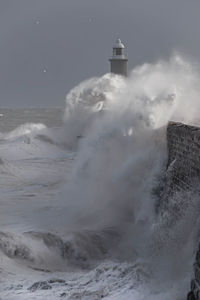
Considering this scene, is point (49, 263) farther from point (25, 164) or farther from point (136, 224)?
point (25, 164)

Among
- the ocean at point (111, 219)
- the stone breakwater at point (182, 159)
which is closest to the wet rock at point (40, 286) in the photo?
the ocean at point (111, 219)

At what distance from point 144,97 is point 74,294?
795 centimetres

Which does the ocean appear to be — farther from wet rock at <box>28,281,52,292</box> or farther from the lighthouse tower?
the lighthouse tower

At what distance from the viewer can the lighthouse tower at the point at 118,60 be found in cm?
3341

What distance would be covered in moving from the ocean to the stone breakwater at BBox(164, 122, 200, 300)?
33cm

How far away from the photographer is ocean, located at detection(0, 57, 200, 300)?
8758 mm

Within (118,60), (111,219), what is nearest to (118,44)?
(118,60)

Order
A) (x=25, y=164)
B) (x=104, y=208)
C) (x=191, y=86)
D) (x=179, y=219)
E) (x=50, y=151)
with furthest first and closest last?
(x=50, y=151)
(x=25, y=164)
(x=191, y=86)
(x=104, y=208)
(x=179, y=219)

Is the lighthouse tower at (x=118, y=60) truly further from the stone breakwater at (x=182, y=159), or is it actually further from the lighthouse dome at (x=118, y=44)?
the stone breakwater at (x=182, y=159)

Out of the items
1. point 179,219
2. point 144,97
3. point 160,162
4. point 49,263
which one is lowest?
point 49,263

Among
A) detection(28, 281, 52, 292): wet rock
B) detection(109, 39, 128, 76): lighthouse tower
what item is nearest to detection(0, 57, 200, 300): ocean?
detection(28, 281, 52, 292): wet rock

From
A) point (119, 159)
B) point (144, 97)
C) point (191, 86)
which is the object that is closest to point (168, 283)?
point (119, 159)

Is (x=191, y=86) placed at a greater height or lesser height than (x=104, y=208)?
greater

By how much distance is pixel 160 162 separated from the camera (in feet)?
40.2
